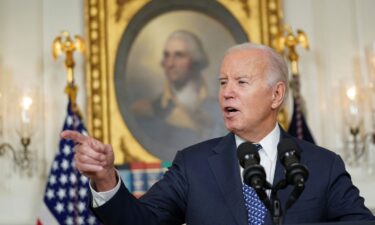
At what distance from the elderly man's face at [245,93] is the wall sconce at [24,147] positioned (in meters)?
3.75

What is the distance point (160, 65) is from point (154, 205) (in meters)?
4.13

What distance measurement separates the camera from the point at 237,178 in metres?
3.07

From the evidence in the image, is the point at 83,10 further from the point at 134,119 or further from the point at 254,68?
the point at 254,68

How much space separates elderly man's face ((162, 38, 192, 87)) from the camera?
701 cm

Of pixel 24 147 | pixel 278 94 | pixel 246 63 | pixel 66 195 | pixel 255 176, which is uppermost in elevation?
pixel 246 63

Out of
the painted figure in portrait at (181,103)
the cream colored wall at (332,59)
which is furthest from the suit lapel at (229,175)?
the cream colored wall at (332,59)

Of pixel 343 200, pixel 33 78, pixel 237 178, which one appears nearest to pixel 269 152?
pixel 237 178

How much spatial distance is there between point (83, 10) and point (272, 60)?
4035 mm

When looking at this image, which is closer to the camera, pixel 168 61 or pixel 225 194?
pixel 225 194

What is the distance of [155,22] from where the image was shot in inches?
279

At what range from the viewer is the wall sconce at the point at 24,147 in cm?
659

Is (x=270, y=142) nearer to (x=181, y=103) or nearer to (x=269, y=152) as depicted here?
(x=269, y=152)

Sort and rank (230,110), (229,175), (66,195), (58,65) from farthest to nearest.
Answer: (58,65), (66,195), (230,110), (229,175)

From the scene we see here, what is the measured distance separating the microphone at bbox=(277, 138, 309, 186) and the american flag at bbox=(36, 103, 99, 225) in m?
4.06
